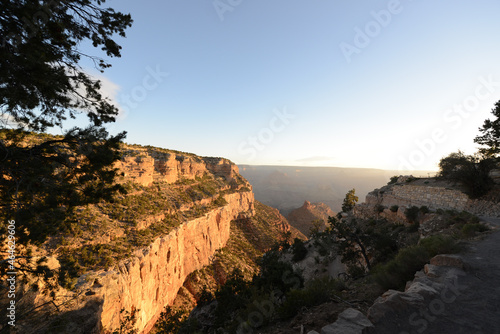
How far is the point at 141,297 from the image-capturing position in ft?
64.3

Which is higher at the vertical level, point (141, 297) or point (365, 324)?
point (365, 324)

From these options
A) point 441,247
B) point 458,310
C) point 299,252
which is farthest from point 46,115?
point 299,252

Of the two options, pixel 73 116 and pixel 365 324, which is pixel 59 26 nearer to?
pixel 73 116

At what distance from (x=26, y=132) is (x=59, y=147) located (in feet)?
4.06

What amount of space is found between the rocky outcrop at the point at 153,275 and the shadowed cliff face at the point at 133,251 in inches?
3.1

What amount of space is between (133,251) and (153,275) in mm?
4774

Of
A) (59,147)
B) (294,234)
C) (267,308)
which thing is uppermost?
(59,147)

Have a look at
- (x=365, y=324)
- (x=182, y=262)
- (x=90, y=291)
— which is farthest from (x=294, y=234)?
(x=365, y=324)

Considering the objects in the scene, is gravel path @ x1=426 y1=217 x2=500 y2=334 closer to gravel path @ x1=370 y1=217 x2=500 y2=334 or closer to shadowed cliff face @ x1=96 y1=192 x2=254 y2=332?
gravel path @ x1=370 y1=217 x2=500 y2=334

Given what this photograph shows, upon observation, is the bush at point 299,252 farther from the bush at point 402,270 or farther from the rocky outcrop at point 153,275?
the bush at point 402,270

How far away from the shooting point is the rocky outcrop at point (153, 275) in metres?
14.7

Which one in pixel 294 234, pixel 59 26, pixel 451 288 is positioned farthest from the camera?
pixel 294 234

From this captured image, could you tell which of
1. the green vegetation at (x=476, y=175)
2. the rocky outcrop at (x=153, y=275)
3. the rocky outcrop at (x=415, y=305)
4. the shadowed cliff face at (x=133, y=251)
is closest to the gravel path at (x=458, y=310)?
the rocky outcrop at (x=415, y=305)

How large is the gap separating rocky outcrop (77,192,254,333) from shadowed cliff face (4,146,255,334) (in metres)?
0.08
